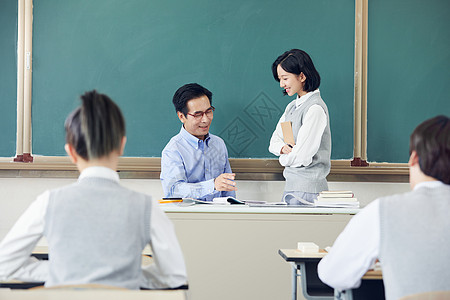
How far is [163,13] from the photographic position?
12.5ft

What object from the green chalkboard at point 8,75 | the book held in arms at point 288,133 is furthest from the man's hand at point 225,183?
the green chalkboard at point 8,75

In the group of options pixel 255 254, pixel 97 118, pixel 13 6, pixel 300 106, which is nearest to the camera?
pixel 97 118

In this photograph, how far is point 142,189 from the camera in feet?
12.6

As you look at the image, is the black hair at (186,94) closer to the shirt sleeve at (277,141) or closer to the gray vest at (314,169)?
the shirt sleeve at (277,141)

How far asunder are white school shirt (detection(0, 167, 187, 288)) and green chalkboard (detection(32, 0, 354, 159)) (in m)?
2.42

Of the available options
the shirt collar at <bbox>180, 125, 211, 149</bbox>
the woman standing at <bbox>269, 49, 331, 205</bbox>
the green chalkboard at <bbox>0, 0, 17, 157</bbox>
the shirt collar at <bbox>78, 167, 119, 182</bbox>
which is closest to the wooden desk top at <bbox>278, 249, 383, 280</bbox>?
the shirt collar at <bbox>78, 167, 119, 182</bbox>

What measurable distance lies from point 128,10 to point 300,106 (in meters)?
1.64

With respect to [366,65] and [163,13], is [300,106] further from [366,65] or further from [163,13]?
[163,13]

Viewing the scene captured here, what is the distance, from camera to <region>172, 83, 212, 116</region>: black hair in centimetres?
345

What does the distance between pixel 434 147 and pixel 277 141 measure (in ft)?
7.05

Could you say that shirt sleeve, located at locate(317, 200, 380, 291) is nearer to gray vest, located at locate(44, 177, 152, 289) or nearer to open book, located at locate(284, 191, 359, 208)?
gray vest, located at locate(44, 177, 152, 289)

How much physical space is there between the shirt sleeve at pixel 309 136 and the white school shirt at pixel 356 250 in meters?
1.57

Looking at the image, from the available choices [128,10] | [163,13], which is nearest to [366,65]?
[163,13]

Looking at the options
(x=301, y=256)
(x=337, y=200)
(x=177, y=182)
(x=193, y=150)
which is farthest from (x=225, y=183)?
(x=301, y=256)
